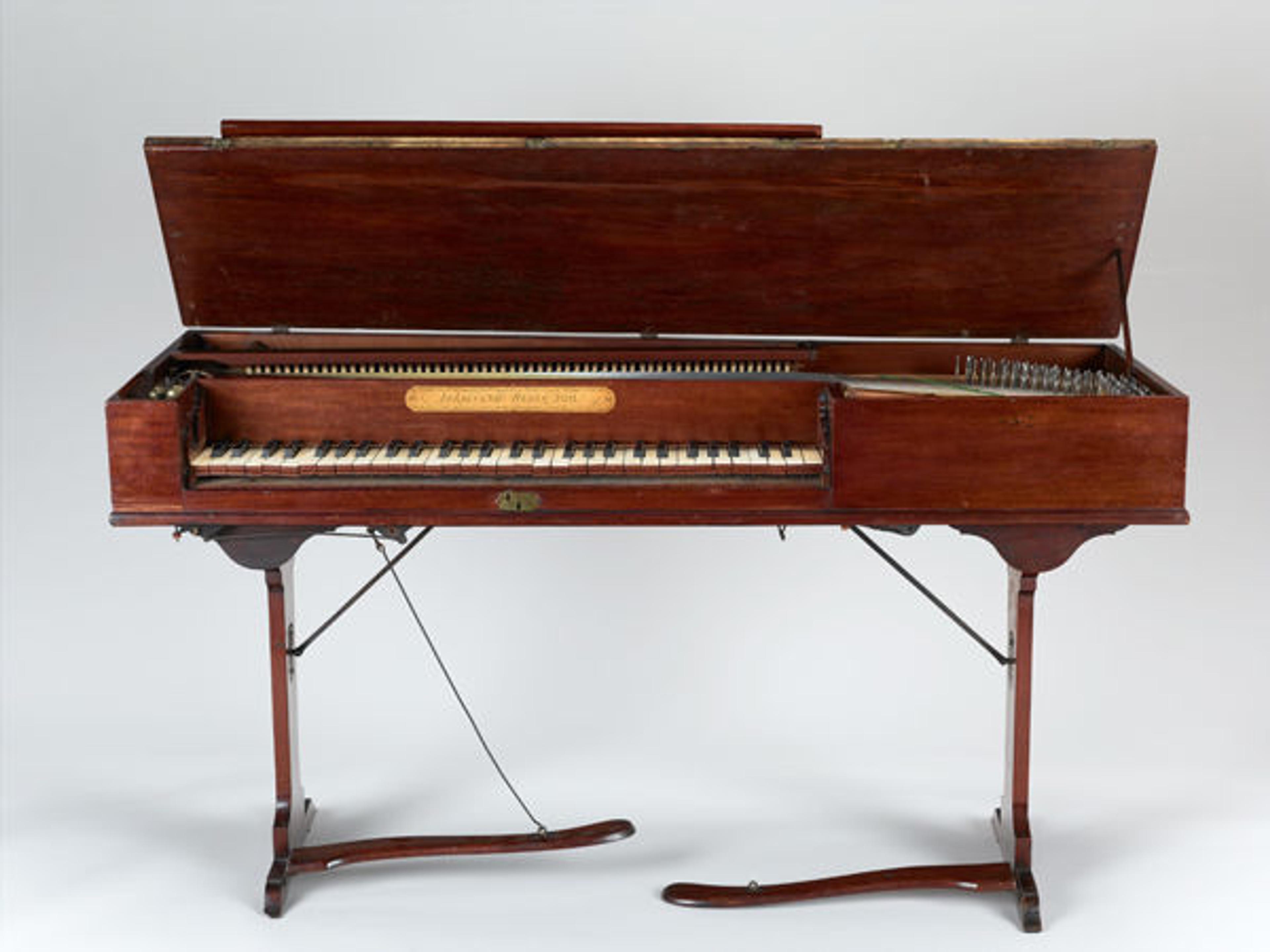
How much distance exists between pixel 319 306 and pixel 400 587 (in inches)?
32.1

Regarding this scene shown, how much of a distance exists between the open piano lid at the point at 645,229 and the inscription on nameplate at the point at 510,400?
0.53 meters

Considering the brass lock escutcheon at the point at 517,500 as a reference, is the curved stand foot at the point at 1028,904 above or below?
below

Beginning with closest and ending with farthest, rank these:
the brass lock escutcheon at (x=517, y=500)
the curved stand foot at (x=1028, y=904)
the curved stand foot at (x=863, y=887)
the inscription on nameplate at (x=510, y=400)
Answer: the brass lock escutcheon at (x=517, y=500) → the inscription on nameplate at (x=510, y=400) → the curved stand foot at (x=1028, y=904) → the curved stand foot at (x=863, y=887)

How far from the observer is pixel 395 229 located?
611 centimetres

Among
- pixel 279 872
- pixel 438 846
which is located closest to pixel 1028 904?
pixel 438 846

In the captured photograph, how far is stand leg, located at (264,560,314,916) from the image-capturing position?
6.10m

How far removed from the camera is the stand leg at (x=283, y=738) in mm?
6102

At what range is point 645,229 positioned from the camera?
6.11 meters

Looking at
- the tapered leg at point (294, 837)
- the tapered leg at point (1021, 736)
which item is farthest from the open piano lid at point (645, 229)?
the tapered leg at point (294, 837)

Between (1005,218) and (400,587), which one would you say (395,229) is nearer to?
(400,587)

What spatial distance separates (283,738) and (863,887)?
162cm

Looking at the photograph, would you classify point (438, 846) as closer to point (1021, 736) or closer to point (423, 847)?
point (423, 847)

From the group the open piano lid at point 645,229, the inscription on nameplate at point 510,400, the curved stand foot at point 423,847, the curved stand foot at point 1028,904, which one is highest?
the open piano lid at point 645,229

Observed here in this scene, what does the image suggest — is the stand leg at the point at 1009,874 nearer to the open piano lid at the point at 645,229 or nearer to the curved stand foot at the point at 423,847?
the curved stand foot at the point at 423,847
